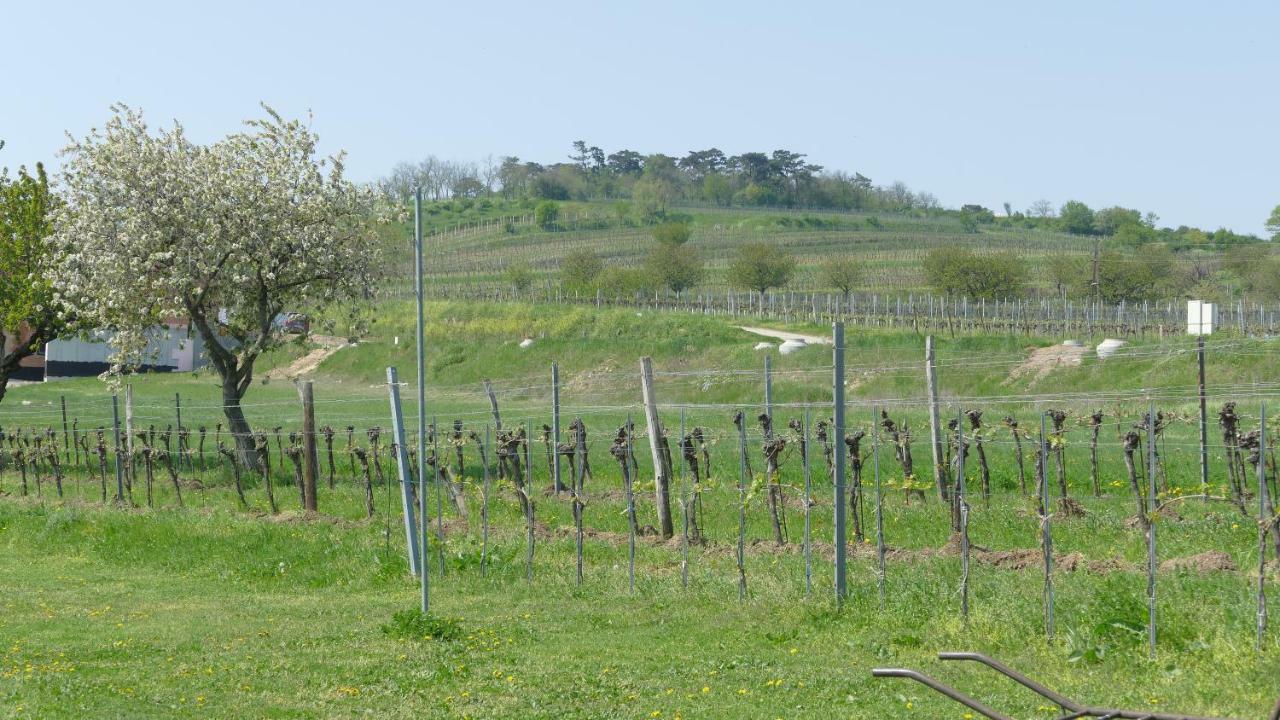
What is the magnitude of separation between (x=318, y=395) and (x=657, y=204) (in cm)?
8986

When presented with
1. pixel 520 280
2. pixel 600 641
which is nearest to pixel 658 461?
pixel 600 641

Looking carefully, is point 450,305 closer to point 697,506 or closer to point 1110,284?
point 1110,284

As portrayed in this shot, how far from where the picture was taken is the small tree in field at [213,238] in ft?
96.7

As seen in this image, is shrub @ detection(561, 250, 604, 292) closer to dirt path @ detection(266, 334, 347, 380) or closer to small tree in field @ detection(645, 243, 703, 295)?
small tree in field @ detection(645, 243, 703, 295)

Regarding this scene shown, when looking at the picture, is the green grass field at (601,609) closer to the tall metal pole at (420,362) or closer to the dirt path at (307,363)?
the tall metal pole at (420,362)

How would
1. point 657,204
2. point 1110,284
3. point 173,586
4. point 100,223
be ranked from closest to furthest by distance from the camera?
point 173,586, point 100,223, point 1110,284, point 657,204

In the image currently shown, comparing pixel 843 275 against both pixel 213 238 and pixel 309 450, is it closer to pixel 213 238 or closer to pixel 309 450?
pixel 213 238

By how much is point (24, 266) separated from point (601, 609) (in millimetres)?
26898

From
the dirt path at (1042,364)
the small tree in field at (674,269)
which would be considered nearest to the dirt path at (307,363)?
the small tree in field at (674,269)

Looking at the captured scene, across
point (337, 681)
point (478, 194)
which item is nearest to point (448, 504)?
point (337, 681)

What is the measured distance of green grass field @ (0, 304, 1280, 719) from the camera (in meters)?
9.91

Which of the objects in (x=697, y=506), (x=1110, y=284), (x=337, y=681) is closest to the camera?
(x=337, y=681)

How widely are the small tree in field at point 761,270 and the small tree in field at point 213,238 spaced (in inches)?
1889

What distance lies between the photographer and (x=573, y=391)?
161 ft
